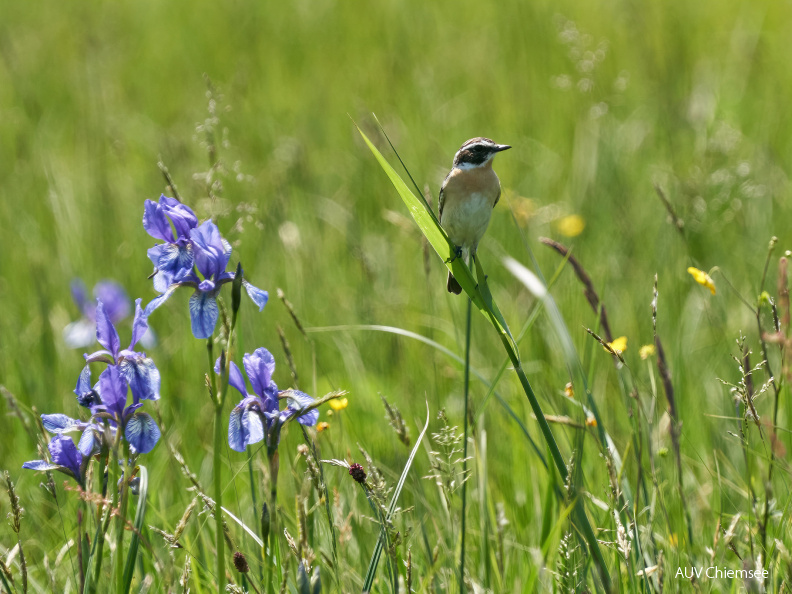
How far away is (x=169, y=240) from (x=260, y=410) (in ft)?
1.40

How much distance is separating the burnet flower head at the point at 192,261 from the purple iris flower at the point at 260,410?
13 cm

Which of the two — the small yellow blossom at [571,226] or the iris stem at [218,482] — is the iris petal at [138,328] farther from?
the small yellow blossom at [571,226]

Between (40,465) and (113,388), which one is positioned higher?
(113,388)

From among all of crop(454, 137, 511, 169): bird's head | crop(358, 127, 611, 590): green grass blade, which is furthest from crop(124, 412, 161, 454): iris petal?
crop(454, 137, 511, 169): bird's head

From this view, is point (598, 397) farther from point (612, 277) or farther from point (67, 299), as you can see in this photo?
point (67, 299)

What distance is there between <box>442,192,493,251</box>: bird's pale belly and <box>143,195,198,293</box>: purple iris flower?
5.64 feet

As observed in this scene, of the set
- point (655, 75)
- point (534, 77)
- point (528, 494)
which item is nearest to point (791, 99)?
point (655, 75)

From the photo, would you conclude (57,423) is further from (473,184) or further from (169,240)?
(473,184)

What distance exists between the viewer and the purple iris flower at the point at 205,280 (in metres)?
1.65

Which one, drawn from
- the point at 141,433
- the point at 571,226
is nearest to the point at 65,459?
the point at 141,433

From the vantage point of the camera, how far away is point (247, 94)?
7.15m

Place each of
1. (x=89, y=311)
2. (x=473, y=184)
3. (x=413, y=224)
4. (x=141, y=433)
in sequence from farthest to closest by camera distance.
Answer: (x=413, y=224), (x=89, y=311), (x=473, y=184), (x=141, y=433)

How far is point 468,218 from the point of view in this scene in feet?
11.1

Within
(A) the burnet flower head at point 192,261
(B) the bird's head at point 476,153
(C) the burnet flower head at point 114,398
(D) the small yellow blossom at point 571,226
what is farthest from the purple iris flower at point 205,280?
(D) the small yellow blossom at point 571,226
